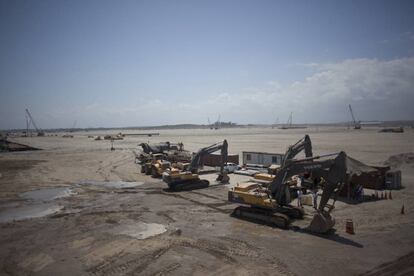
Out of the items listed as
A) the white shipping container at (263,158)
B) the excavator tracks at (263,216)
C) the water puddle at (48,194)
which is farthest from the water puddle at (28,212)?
the white shipping container at (263,158)

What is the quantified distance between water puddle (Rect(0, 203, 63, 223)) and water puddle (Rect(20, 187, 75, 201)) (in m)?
2.09

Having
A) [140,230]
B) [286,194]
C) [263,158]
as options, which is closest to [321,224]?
[286,194]

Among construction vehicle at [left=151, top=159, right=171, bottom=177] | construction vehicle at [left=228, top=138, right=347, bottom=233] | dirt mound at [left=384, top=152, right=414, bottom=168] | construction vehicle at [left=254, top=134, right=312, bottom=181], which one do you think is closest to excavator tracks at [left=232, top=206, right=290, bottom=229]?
construction vehicle at [left=228, top=138, right=347, bottom=233]

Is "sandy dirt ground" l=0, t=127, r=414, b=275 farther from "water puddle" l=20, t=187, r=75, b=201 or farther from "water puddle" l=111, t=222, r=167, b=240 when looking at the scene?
"water puddle" l=20, t=187, r=75, b=201

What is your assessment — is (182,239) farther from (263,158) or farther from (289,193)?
(263,158)

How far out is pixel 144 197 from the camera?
71.5 ft

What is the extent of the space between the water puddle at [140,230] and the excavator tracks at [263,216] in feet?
12.9

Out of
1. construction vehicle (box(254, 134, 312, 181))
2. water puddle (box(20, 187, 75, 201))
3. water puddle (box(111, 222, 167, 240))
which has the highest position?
construction vehicle (box(254, 134, 312, 181))

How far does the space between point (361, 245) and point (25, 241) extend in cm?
1392

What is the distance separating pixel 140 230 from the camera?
14.7 metres

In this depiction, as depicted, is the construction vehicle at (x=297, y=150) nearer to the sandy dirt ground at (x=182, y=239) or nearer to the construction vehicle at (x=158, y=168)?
the sandy dirt ground at (x=182, y=239)

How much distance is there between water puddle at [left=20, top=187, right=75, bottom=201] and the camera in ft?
73.5

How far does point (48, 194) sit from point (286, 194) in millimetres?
17735

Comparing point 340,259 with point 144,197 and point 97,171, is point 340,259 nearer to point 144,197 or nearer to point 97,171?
point 144,197
